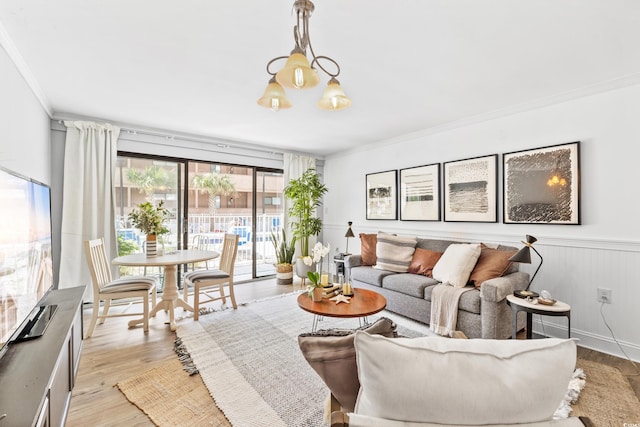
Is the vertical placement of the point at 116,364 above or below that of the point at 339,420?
below

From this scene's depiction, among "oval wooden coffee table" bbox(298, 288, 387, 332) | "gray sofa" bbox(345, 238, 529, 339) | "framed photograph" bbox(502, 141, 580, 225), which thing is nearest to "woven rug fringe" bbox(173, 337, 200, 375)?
"oval wooden coffee table" bbox(298, 288, 387, 332)

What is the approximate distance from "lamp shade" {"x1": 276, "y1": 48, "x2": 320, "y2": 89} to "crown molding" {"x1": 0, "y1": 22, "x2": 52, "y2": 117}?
1.90 m

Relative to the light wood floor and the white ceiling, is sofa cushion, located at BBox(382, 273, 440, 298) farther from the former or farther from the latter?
the white ceiling

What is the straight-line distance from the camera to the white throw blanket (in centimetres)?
275

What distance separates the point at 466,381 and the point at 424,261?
2.96 metres

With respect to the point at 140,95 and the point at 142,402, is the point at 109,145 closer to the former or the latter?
the point at 140,95

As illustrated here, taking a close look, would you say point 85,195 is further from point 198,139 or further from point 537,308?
point 537,308

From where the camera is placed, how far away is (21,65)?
2.26 m

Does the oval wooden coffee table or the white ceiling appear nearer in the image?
the white ceiling

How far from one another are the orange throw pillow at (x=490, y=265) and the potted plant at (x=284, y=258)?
9.55 feet

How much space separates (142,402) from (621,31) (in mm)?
3947

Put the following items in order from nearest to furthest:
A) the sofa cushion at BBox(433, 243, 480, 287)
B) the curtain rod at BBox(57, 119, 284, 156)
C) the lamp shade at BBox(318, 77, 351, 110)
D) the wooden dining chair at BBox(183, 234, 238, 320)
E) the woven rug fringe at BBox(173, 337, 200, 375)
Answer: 1. the lamp shade at BBox(318, 77, 351, 110)
2. the woven rug fringe at BBox(173, 337, 200, 375)
3. the sofa cushion at BBox(433, 243, 480, 287)
4. the wooden dining chair at BBox(183, 234, 238, 320)
5. the curtain rod at BBox(57, 119, 284, 156)

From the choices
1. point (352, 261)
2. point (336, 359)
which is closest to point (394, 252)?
point (352, 261)

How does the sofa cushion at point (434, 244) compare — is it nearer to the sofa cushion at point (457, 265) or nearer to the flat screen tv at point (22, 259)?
the sofa cushion at point (457, 265)
